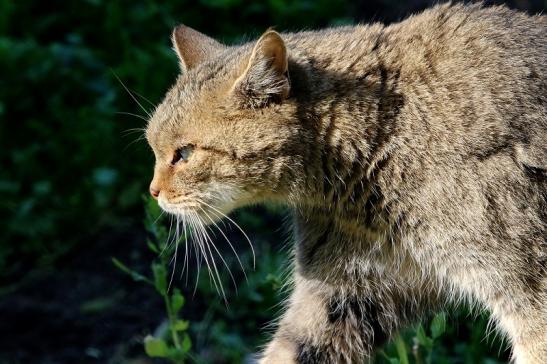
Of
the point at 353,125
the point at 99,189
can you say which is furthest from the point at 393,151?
the point at 99,189

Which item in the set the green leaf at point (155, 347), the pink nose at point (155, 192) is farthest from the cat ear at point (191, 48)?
the green leaf at point (155, 347)

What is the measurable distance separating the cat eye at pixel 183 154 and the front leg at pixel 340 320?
0.69 meters

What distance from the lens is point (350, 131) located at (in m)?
3.60

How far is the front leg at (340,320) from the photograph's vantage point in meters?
3.94

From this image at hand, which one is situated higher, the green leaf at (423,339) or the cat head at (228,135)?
the cat head at (228,135)

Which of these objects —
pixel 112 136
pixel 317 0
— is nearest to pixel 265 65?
pixel 112 136

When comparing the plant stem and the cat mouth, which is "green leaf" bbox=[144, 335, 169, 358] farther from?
the plant stem

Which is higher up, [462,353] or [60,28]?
[60,28]

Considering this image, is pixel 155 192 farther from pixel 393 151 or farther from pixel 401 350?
pixel 401 350

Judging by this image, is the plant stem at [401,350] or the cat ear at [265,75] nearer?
the cat ear at [265,75]

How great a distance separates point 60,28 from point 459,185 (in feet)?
12.3

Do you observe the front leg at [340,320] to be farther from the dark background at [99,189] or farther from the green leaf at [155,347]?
the green leaf at [155,347]

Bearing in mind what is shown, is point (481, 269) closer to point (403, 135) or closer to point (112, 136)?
point (403, 135)

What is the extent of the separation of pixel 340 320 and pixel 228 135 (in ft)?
2.91
